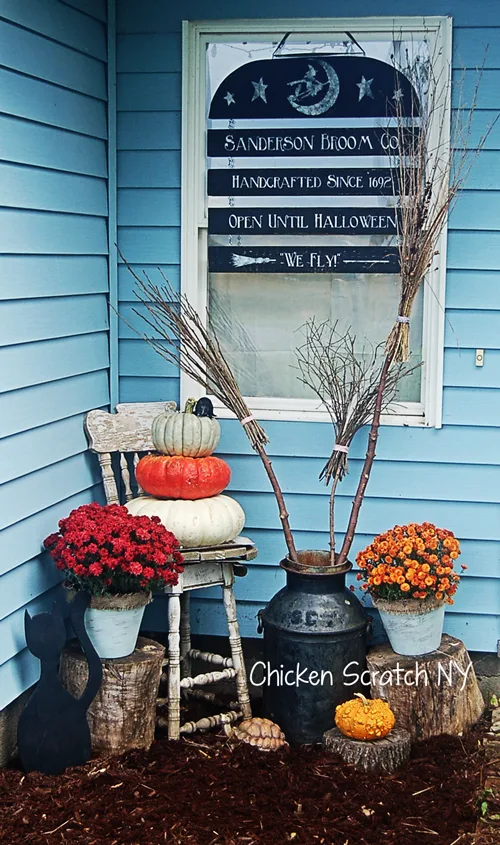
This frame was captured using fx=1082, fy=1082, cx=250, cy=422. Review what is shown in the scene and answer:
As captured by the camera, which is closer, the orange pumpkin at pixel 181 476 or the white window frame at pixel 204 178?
the orange pumpkin at pixel 181 476

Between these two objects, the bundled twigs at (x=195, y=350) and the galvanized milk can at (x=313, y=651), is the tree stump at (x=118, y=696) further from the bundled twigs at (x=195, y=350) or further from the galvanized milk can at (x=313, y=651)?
the bundled twigs at (x=195, y=350)

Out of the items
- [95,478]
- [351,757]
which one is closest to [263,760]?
[351,757]

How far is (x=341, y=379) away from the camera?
15.8ft

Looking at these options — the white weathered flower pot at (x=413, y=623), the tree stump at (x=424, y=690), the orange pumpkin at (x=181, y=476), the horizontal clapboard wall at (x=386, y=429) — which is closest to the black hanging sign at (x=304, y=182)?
the horizontal clapboard wall at (x=386, y=429)

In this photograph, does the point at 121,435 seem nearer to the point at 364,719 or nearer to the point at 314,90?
the point at 364,719

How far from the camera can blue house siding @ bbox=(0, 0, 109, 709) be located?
388 centimetres

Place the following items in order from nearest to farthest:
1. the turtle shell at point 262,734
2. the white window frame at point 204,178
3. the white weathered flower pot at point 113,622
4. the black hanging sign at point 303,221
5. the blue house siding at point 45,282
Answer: the blue house siding at point 45,282, the white weathered flower pot at point 113,622, the turtle shell at point 262,734, the white window frame at point 204,178, the black hanging sign at point 303,221

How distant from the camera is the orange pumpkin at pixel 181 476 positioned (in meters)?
4.40

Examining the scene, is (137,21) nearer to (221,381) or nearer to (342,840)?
(221,381)

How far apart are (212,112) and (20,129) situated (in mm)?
1089

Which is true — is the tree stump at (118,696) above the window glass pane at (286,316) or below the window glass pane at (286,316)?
below

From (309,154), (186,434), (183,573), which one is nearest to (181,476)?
(186,434)

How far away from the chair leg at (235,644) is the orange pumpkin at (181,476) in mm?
345

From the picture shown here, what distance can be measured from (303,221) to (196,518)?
1402mm
